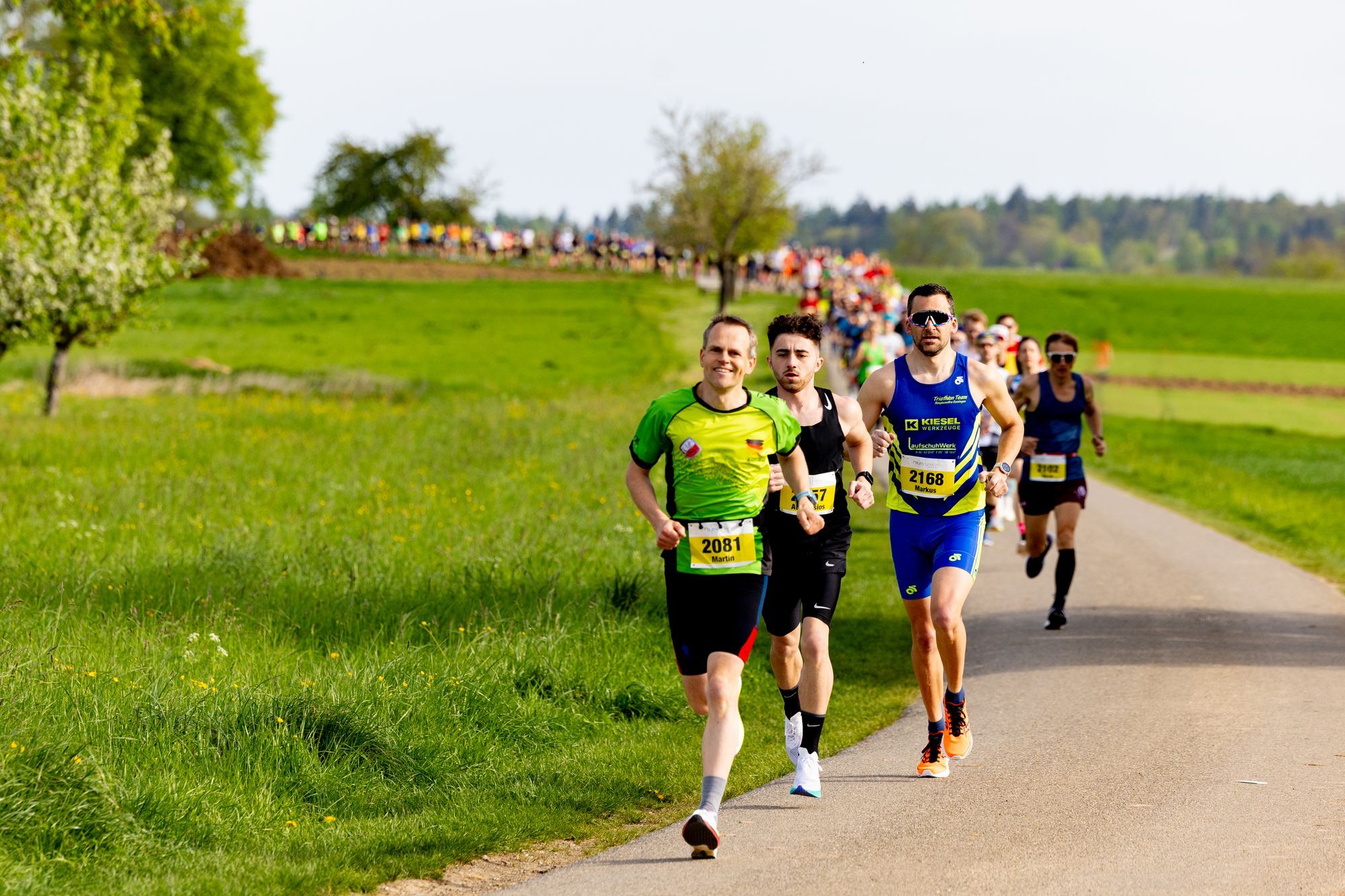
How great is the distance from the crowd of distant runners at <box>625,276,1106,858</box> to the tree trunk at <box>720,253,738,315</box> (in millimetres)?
44260

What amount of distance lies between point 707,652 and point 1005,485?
6.94ft

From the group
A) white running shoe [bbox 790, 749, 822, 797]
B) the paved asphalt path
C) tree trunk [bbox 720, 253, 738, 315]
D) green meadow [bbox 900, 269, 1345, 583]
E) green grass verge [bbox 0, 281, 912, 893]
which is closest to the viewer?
the paved asphalt path

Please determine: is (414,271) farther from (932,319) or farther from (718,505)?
(718,505)

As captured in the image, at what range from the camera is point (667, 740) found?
27.8 feet

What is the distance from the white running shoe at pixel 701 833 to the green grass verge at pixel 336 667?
699 millimetres

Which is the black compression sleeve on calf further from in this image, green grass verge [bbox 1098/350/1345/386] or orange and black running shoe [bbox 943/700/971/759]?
green grass verge [bbox 1098/350/1345/386]

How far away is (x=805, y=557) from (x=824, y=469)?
1.44 ft

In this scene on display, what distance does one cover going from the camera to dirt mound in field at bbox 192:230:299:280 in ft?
233

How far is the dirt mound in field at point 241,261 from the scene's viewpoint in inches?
2800

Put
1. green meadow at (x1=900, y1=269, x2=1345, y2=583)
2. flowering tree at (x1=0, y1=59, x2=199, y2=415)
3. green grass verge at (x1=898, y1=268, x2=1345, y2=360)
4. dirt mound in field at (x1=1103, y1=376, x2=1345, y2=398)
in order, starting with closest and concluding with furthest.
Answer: green meadow at (x1=900, y1=269, x2=1345, y2=583), flowering tree at (x1=0, y1=59, x2=199, y2=415), dirt mound in field at (x1=1103, y1=376, x2=1345, y2=398), green grass verge at (x1=898, y1=268, x2=1345, y2=360)

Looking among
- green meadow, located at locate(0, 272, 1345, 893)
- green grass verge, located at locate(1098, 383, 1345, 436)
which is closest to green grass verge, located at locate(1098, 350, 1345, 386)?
green grass verge, located at locate(1098, 383, 1345, 436)

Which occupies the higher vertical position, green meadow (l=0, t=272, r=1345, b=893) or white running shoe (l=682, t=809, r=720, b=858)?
white running shoe (l=682, t=809, r=720, b=858)

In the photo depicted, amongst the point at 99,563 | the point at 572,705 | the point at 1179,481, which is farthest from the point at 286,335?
the point at 572,705

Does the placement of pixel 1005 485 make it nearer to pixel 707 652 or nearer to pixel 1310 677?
pixel 707 652
